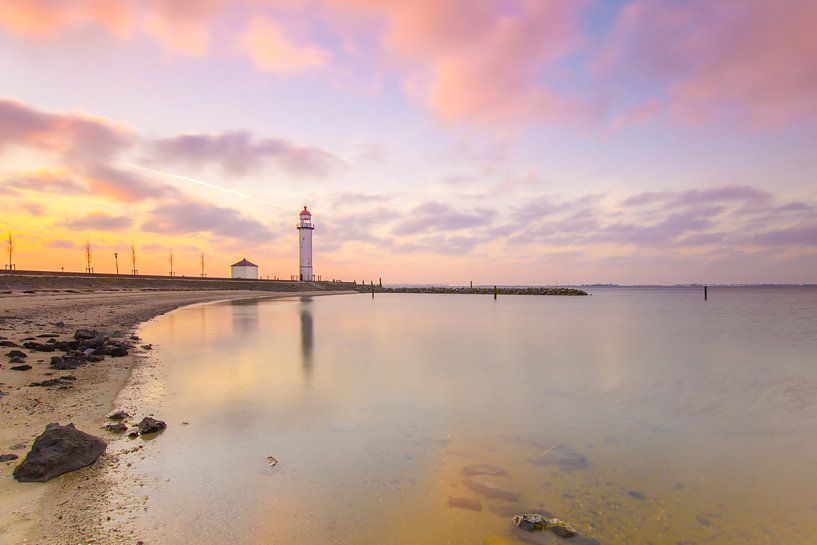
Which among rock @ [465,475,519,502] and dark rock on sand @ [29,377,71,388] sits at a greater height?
dark rock on sand @ [29,377,71,388]

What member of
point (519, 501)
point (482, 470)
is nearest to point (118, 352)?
point (482, 470)

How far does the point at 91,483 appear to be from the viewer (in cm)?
480

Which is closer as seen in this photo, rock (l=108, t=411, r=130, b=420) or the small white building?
rock (l=108, t=411, r=130, b=420)

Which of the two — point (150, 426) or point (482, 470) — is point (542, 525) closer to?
point (482, 470)

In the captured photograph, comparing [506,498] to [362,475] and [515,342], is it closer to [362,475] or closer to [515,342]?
[362,475]

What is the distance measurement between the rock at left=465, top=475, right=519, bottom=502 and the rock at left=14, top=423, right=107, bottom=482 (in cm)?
477

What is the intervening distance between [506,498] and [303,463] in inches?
109

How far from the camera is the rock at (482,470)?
5.74 m

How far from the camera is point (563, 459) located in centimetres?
634

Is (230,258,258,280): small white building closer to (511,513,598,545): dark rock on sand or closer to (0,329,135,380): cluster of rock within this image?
(0,329,135,380): cluster of rock

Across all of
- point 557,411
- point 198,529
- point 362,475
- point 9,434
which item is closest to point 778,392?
point 557,411

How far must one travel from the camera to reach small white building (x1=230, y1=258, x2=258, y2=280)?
10012 cm

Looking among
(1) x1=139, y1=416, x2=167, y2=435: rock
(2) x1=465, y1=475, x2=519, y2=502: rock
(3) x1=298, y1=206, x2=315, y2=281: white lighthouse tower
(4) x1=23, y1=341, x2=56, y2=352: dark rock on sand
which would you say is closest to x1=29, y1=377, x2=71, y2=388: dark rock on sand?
(1) x1=139, y1=416, x2=167, y2=435: rock

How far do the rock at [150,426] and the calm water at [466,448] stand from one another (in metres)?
0.19
